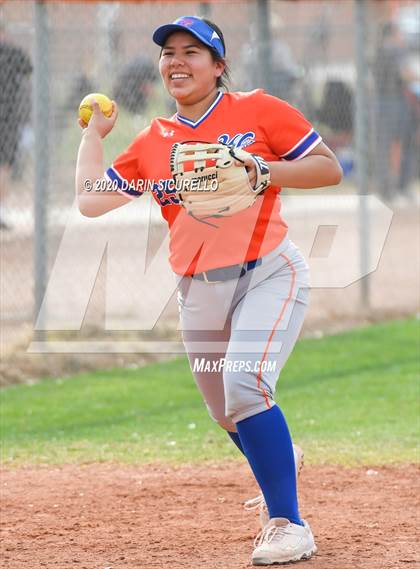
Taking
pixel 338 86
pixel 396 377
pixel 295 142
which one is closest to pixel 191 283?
pixel 295 142

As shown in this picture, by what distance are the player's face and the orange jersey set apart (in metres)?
0.09

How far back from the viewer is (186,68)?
443cm

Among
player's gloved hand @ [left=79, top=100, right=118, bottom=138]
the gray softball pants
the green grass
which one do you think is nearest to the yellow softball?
player's gloved hand @ [left=79, top=100, right=118, bottom=138]

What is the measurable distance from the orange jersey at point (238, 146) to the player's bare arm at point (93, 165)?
8.3 inches

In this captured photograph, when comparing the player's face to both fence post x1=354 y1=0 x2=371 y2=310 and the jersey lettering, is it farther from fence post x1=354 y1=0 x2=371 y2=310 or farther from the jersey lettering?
fence post x1=354 y1=0 x2=371 y2=310

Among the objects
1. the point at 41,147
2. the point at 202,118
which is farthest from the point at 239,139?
the point at 41,147

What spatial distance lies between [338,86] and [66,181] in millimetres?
3656

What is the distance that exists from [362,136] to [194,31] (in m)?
6.18

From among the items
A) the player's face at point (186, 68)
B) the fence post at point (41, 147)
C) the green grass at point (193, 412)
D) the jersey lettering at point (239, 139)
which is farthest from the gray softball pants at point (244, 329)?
the fence post at point (41, 147)

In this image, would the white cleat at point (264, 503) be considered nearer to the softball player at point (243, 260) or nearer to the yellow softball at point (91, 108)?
the softball player at point (243, 260)

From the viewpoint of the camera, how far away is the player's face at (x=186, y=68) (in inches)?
174

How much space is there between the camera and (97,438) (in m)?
6.72

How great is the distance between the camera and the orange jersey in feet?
14.4

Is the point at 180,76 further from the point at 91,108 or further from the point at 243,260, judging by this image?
the point at 243,260
